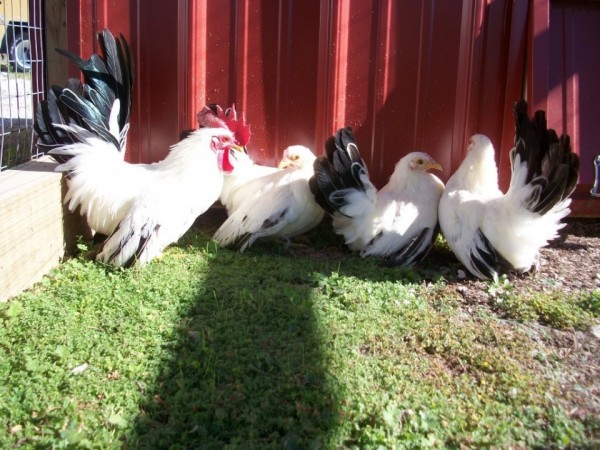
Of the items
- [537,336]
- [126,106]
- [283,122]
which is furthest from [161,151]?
[537,336]

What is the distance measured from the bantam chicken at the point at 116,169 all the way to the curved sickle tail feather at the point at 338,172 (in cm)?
78

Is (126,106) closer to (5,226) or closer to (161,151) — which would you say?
(161,151)

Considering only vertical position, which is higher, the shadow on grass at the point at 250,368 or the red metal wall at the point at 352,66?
the red metal wall at the point at 352,66

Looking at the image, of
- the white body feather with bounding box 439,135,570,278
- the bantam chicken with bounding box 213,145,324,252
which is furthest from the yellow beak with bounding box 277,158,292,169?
the white body feather with bounding box 439,135,570,278

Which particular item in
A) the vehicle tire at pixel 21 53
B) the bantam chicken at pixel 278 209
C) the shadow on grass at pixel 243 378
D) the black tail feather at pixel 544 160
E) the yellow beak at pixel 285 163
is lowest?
the shadow on grass at pixel 243 378

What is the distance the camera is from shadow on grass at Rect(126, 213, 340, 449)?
2.38 meters

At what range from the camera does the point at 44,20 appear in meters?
5.04

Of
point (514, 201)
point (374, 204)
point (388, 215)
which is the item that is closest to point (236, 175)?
point (374, 204)

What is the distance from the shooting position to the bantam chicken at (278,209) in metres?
4.54

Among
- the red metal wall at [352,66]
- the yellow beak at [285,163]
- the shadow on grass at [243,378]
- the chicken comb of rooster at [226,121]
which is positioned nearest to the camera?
the shadow on grass at [243,378]

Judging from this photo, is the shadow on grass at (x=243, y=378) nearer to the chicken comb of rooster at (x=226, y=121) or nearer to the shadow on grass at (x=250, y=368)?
the shadow on grass at (x=250, y=368)

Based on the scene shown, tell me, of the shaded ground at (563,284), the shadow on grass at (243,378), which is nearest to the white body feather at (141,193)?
the shadow on grass at (243,378)

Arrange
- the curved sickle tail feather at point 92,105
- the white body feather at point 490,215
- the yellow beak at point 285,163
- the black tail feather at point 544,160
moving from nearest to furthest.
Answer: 1. the black tail feather at point 544,160
2. the white body feather at point 490,215
3. the curved sickle tail feather at point 92,105
4. the yellow beak at point 285,163

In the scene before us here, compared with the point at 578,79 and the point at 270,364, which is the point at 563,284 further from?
the point at 270,364
